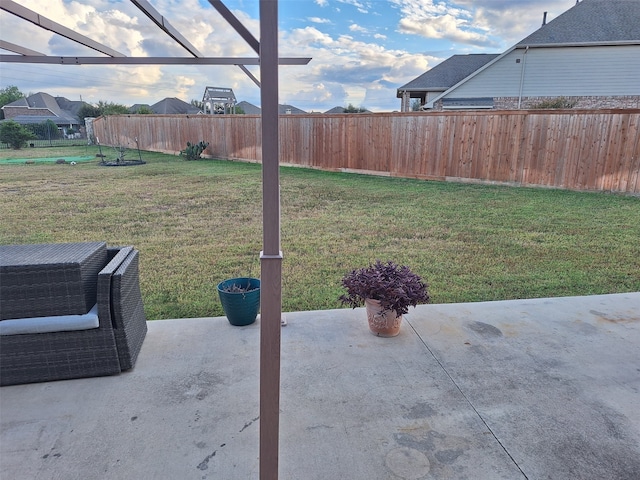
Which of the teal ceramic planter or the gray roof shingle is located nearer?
the teal ceramic planter

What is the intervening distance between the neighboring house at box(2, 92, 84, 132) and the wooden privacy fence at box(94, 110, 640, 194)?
30.5 meters

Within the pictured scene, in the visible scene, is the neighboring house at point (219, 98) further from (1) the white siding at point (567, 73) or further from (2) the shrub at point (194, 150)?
(1) the white siding at point (567, 73)

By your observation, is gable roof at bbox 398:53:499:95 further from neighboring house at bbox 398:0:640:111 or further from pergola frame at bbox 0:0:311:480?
pergola frame at bbox 0:0:311:480

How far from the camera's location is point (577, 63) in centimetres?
1405

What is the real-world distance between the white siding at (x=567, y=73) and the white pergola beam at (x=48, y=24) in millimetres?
14881

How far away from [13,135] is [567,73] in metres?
23.7

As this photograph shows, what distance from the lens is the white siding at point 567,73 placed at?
13805 mm

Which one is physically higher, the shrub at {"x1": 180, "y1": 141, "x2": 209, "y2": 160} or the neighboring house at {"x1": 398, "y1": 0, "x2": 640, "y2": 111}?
the neighboring house at {"x1": 398, "y1": 0, "x2": 640, "y2": 111}

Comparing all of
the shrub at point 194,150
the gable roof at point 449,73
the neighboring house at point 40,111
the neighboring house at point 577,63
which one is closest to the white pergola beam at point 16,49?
the shrub at point 194,150

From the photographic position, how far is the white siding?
13805mm

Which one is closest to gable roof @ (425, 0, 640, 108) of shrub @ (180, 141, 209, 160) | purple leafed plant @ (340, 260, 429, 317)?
shrub @ (180, 141, 209, 160)

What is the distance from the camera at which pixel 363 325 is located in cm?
319

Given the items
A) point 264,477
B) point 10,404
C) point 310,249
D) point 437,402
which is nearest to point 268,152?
point 264,477

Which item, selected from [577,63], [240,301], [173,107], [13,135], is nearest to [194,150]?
[13,135]
